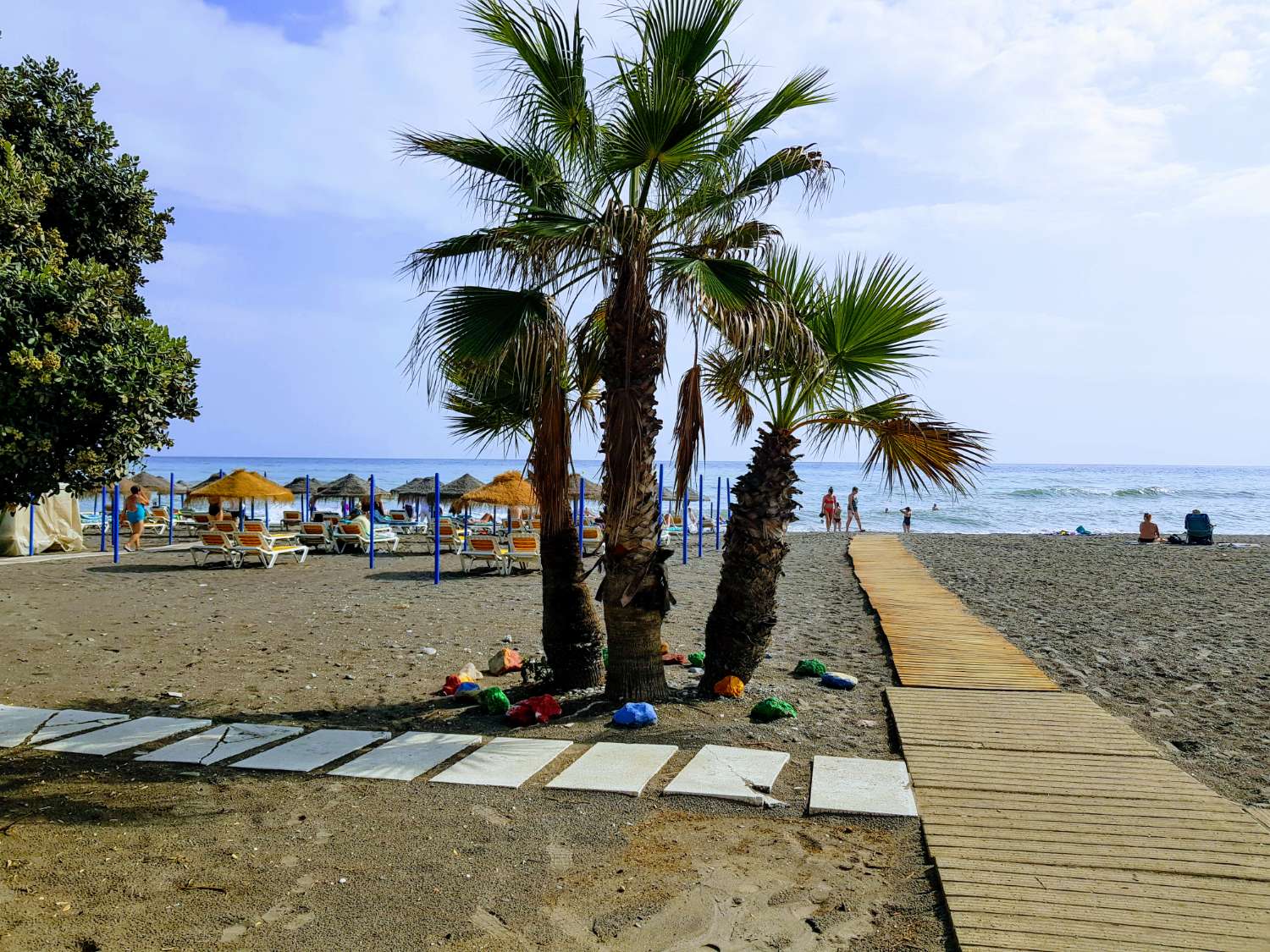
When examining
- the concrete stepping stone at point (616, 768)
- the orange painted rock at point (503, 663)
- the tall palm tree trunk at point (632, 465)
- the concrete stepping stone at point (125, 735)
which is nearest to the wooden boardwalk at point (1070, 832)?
the concrete stepping stone at point (616, 768)

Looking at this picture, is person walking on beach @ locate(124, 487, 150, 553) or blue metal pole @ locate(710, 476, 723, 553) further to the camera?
person walking on beach @ locate(124, 487, 150, 553)

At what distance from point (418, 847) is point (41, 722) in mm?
3308

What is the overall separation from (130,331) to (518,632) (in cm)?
619

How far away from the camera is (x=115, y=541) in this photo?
16.0 metres

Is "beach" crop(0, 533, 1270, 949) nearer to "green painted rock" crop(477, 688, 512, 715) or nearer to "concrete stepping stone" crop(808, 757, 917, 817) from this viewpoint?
"concrete stepping stone" crop(808, 757, 917, 817)

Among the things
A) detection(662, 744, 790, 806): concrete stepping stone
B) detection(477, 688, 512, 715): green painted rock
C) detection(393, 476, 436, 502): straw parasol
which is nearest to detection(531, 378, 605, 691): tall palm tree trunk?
detection(477, 688, 512, 715): green painted rock

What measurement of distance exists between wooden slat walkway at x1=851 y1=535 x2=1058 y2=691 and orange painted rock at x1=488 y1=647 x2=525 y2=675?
3149 millimetres

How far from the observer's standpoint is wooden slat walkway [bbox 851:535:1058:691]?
6.93 meters

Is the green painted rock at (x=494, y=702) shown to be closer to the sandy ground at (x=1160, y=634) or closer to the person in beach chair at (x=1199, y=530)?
the sandy ground at (x=1160, y=634)

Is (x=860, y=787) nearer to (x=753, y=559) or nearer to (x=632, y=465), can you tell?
(x=753, y=559)

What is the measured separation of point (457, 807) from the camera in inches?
166

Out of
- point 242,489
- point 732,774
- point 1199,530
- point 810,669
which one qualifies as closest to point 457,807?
point 732,774

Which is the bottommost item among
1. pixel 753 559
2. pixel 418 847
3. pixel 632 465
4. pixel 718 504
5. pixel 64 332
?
pixel 418 847

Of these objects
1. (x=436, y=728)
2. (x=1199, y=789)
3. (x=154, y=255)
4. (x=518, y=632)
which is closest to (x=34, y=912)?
(x=436, y=728)
